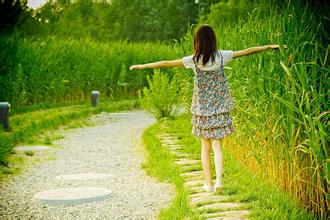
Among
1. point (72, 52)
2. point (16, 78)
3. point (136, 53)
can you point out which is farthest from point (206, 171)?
point (136, 53)

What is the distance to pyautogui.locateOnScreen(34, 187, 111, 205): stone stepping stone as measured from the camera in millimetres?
5500

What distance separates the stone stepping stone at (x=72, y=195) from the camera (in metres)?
5.50

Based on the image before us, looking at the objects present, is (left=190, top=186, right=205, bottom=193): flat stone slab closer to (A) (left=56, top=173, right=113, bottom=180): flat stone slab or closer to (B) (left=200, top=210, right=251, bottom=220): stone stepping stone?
(B) (left=200, top=210, right=251, bottom=220): stone stepping stone

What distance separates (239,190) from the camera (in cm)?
500

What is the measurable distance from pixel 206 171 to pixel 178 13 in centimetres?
4337

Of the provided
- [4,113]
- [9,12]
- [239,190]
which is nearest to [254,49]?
[239,190]

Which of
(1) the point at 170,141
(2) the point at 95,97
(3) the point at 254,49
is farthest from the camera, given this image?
(2) the point at 95,97

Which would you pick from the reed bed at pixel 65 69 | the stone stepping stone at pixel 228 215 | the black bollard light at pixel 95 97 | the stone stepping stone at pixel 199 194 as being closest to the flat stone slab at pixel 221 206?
the stone stepping stone at pixel 228 215

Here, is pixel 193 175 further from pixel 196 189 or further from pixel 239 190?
pixel 239 190

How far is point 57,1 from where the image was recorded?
4781cm

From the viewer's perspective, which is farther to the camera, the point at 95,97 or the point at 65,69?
the point at 65,69

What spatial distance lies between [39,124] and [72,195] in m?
5.50

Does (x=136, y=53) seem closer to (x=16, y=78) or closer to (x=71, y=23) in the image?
(x=16, y=78)

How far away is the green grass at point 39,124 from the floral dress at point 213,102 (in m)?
2.65
